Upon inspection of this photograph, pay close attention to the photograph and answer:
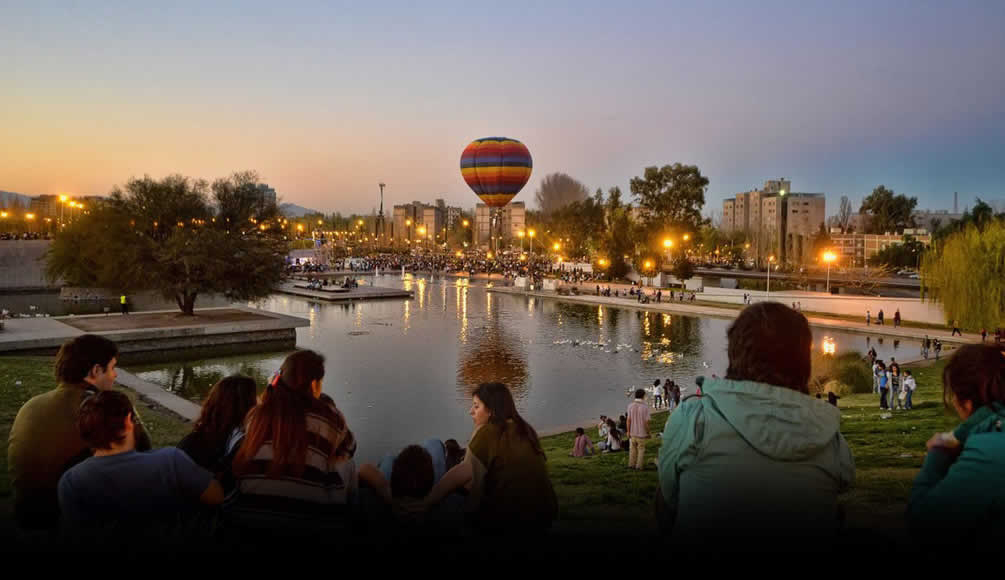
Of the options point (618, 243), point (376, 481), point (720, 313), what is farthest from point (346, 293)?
point (376, 481)

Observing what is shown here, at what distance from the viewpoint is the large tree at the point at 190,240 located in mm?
29703

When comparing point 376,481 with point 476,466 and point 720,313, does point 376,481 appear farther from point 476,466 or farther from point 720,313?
point 720,313

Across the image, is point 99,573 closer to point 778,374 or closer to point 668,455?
point 668,455

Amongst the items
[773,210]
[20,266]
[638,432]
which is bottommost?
[638,432]

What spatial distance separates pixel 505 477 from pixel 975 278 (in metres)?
31.8

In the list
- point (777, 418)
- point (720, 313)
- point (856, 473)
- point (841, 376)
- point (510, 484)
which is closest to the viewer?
point (777, 418)

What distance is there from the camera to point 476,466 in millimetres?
3828

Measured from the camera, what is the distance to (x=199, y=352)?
2553 cm

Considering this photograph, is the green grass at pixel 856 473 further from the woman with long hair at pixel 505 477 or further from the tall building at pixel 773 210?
the tall building at pixel 773 210

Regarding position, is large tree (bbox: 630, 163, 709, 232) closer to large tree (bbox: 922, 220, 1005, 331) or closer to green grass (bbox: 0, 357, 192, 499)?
large tree (bbox: 922, 220, 1005, 331)

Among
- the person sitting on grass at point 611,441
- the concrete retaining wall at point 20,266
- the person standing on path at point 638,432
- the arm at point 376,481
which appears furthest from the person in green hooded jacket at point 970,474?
→ the concrete retaining wall at point 20,266

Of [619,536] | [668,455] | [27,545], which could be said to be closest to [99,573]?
[27,545]

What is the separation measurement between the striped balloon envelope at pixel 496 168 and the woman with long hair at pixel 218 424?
55.3 meters

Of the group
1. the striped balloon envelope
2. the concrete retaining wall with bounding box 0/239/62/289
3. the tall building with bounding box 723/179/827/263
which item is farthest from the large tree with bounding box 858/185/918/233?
the concrete retaining wall with bounding box 0/239/62/289
